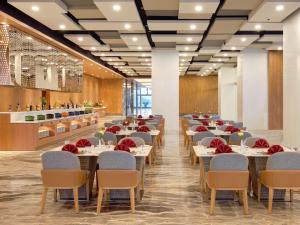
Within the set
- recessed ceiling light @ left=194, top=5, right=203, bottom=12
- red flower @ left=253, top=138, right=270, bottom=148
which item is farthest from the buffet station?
red flower @ left=253, top=138, right=270, bottom=148

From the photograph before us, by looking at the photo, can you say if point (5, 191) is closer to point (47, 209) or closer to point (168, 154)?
point (47, 209)

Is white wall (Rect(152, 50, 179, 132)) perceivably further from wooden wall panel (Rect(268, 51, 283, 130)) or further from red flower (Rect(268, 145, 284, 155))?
red flower (Rect(268, 145, 284, 155))

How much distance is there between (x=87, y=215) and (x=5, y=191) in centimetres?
221

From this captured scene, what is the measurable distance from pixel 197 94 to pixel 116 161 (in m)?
30.2

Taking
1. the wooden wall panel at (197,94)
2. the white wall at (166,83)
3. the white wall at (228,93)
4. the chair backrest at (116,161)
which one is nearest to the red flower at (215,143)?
the chair backrest at (116,161)

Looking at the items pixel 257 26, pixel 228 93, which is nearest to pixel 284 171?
pixel 257 26

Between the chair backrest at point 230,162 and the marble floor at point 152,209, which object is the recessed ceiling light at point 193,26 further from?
the chair backrest at point 230,162

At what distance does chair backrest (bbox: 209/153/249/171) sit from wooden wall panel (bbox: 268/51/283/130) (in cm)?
1475

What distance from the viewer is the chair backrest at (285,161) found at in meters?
5.49

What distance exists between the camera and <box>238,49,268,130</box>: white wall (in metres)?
19.5

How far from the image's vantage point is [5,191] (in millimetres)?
7043

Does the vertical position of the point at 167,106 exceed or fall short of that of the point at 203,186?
it exceeds it

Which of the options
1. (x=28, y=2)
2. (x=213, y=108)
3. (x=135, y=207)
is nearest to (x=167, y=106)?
(x=28, y=2)

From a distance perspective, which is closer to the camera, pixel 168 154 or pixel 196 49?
pixel 168 154
